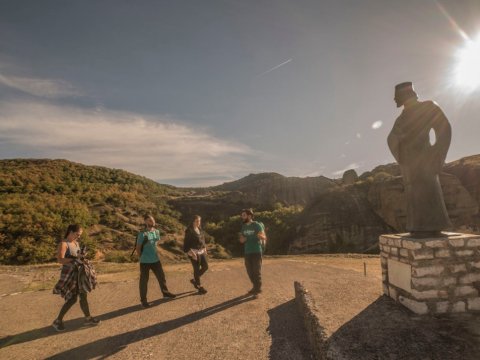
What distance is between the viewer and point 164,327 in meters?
5.40

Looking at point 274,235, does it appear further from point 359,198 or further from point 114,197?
point 114,197

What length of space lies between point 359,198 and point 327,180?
39117 mm

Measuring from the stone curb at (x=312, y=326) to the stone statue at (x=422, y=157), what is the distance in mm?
1973

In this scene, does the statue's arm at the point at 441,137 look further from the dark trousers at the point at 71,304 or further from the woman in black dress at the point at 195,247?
the dark trousers at the point at 71,304

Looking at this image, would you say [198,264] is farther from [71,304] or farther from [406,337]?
[406,337]

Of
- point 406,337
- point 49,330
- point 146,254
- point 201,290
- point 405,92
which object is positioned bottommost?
point 49,330

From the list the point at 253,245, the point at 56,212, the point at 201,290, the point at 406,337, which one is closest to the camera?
the point at 406,337

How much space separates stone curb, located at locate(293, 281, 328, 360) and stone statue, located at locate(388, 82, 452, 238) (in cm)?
197

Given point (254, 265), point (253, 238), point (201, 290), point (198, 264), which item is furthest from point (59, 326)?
point (253, 238)

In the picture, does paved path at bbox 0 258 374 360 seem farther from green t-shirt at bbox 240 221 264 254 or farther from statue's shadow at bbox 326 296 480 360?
green t-shirt at bbox 240 221 264 254

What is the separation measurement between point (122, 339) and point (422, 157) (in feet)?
17.8

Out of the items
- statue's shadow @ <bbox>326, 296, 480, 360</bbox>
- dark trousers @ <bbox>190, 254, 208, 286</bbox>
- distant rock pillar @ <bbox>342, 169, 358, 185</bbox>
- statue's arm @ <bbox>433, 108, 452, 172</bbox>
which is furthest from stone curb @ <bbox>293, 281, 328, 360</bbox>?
distant rock pillar @ <bbox>342, 169, 358, 185</bbox>

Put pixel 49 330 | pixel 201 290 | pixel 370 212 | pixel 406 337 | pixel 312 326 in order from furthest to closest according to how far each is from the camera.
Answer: pixel 370 212 < pixel 201 290 < pixel 49 330 < pixel 312 326 < pixel 406 337

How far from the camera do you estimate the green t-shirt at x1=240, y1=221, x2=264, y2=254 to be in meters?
7.03
